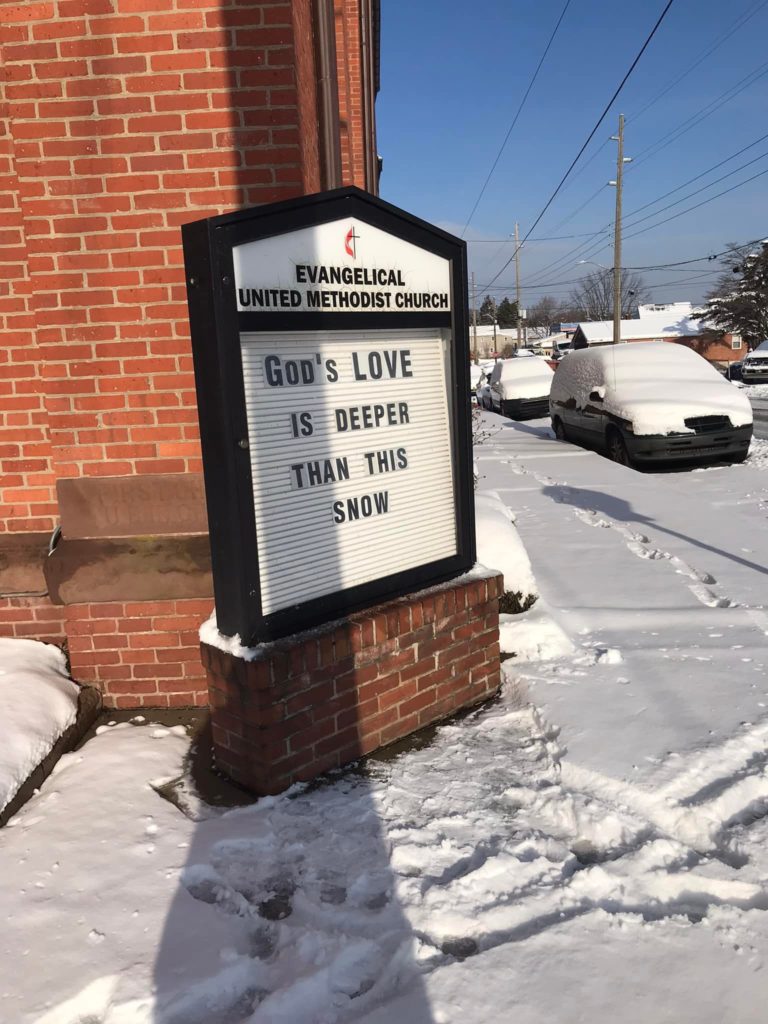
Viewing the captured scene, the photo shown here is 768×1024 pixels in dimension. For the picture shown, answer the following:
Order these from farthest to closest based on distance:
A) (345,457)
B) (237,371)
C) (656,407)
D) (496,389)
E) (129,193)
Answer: (496,389)
(656,407)
(129,193)
(345,457)
(237,371)

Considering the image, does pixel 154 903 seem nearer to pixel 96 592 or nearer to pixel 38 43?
pixel 96 592

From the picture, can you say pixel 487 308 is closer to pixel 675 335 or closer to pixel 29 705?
pixel 675 335

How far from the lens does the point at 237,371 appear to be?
2.75 m

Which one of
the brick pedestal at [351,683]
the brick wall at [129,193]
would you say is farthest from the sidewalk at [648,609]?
the brick wall at [129,193]

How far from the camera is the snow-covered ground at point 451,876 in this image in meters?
1.99

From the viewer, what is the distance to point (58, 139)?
133 inches

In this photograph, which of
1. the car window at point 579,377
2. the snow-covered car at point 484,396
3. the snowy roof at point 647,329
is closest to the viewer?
the car window at point 579,377

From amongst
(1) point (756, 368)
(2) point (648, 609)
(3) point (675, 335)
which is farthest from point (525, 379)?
(3) point (675, 335)

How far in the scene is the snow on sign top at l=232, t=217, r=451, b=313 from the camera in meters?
2.82

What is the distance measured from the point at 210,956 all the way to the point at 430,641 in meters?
1.67

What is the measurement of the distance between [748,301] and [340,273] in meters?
60.9

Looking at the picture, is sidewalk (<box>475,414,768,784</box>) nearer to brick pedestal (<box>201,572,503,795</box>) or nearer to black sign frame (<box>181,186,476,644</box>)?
brick pedestal (<box>201,572,503,795</box>)

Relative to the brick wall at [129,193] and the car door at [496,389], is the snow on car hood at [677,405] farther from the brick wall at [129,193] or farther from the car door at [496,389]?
the car door at [496,389]

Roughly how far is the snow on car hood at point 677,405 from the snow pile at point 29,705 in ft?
31.4
